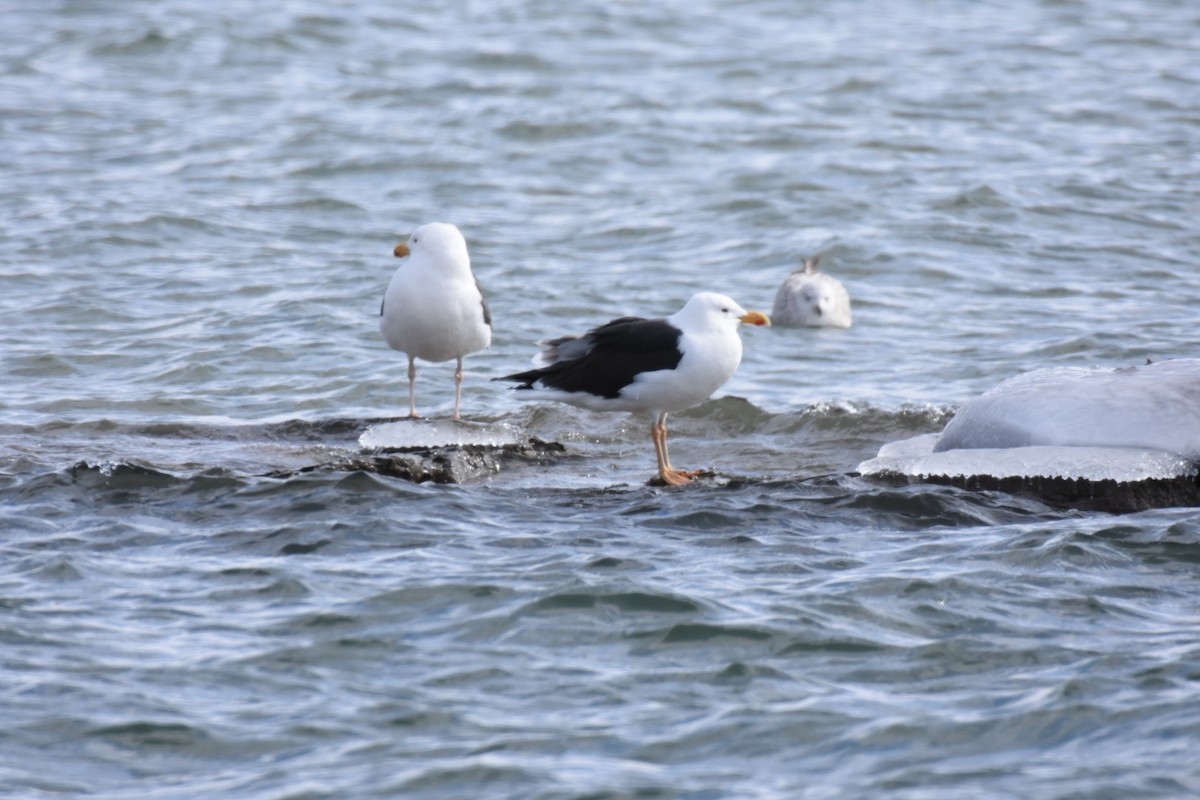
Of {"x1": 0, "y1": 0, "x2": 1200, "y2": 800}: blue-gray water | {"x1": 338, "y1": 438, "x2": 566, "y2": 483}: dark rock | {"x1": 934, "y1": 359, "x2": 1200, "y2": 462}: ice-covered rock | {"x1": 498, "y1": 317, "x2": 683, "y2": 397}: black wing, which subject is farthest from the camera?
{"x1": 498, "y1": 317, "x2": 683, "y2": 397}: black wing

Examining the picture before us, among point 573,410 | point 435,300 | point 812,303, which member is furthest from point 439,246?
point 812,303

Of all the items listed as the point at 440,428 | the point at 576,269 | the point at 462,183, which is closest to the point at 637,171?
the point at 462,183

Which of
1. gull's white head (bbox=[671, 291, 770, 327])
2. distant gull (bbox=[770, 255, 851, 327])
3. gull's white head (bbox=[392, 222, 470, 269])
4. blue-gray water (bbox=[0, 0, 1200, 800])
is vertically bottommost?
distant gull (bbox=[770, 255, 851, 327])

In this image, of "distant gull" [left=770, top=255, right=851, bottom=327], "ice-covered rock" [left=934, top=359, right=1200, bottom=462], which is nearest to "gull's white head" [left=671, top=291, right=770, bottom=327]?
"ice-covered rock" [left=934, top=359, right=1200, bottom=462]

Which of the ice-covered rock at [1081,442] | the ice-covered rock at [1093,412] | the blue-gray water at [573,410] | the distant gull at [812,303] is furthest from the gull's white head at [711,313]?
the distant gull at [812,303]

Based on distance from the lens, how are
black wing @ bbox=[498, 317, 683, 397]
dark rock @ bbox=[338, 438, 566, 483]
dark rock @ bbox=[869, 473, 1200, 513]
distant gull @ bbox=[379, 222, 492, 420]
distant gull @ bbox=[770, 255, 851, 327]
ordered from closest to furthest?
dark rock @ bbox=[869, 473, 1200, 513] → dark rock @ bbox=[338, 438, 566, 483] → black wing @ bbox=[498, 317, 683, 397] → distant gull @ bbox=[379, 222, 492, 420] → distant gull @ bbox=[770, 255, 851, 327]

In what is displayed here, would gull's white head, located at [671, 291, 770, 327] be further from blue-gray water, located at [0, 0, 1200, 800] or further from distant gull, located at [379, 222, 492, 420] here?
distant gull, located at [379, 222, 492, 420]

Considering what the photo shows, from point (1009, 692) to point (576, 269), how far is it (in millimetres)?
9421

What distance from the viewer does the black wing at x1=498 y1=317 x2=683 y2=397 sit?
24.7ft

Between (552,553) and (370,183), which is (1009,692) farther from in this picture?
(370,183)

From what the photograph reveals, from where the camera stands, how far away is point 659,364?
7492mm

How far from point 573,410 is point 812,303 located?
3629 millimetres

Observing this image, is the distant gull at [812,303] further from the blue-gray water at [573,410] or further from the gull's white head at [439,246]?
the gull's white head at [439,246]

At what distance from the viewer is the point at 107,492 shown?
281 inches
